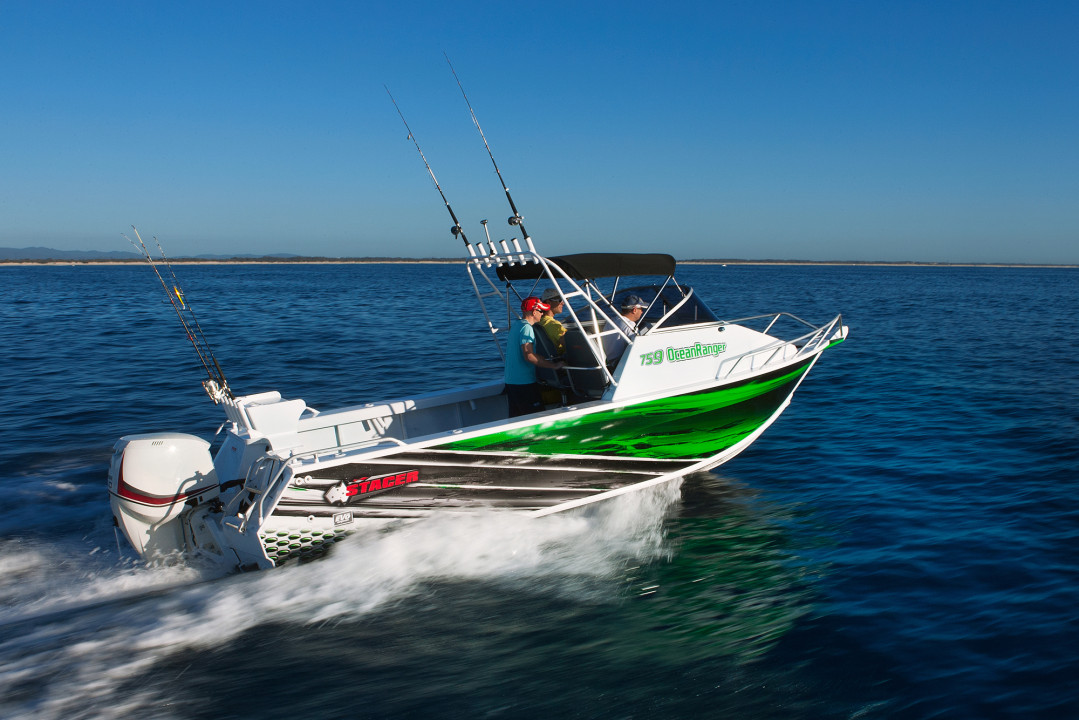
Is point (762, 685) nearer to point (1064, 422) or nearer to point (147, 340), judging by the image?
point (1064, 422)

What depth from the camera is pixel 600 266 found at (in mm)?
5793

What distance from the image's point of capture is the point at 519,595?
186 inches

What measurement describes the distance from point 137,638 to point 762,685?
3.67 meters

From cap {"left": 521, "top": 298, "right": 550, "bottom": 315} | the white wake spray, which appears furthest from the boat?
cap {"left": 521, "top": 298, "right": 550, "bottom": 315}

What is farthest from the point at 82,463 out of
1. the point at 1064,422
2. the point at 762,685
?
the point at 1064,422

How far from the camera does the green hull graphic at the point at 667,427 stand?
5.30m

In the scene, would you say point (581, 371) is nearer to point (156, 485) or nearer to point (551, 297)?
point (551, 297)

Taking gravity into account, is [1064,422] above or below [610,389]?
below

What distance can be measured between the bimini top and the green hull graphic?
1.17 metres

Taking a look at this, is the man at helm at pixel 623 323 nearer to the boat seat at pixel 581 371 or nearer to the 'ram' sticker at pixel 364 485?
the boat seat at pixel 581 371

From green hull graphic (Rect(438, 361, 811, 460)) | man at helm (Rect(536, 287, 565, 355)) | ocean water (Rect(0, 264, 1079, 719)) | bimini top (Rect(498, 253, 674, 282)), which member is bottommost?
ocean water (Rect(0, 264, 1079, 719))

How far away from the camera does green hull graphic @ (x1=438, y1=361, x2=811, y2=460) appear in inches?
209

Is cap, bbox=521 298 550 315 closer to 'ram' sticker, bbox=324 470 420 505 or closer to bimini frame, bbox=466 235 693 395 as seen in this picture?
bimini frame, bbox=466 235 693 395

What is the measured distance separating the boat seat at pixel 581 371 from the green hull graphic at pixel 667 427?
64 centimetres
